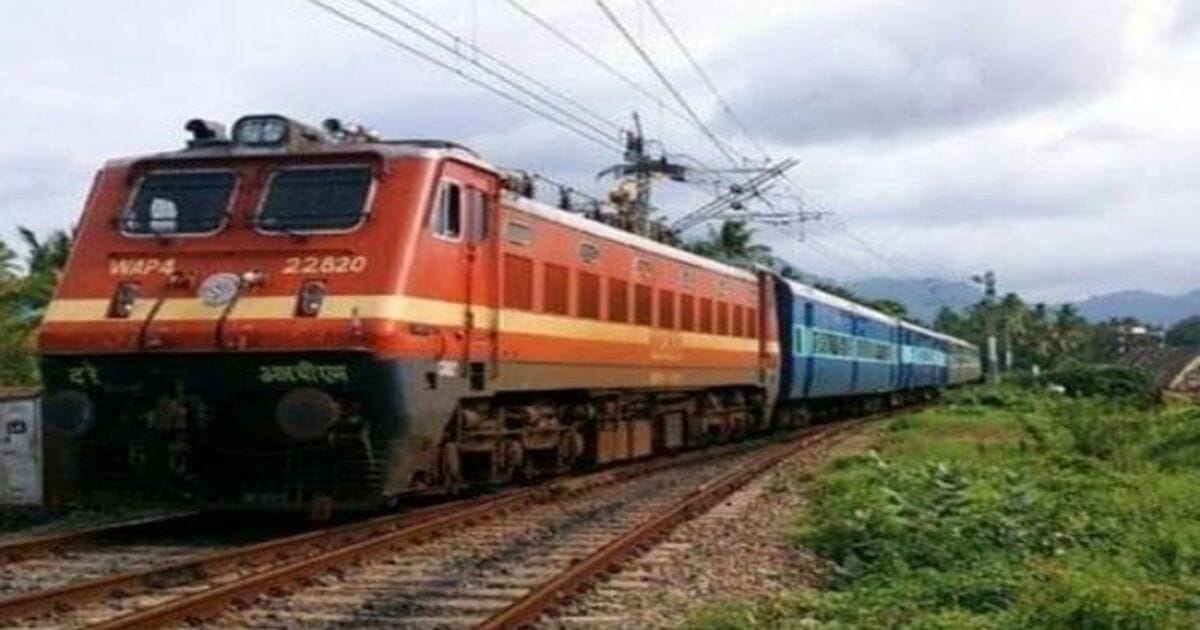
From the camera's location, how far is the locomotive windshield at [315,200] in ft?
46.3

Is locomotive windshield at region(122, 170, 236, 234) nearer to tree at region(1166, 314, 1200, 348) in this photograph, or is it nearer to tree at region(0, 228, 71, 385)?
tree at region(0, 228, 71, 385)

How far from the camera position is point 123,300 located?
13.9 meters

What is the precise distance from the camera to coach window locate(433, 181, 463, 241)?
14.4 m

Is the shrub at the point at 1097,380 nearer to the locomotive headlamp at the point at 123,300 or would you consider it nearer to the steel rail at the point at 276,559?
the steel rail at the point at 276,559

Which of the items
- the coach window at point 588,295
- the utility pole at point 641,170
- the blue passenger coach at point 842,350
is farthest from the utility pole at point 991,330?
the coach window at point 588,295

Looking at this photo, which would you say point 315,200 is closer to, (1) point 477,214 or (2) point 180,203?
(2) point 180,203

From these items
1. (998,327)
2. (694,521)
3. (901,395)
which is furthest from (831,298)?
(998,327)

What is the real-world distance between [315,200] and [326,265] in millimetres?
795

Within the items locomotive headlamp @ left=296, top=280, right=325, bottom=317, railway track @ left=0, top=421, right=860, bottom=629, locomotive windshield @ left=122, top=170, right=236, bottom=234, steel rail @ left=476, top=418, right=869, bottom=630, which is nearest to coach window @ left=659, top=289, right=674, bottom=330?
steel rail @ left=476, top=418, right=869, bottom=630

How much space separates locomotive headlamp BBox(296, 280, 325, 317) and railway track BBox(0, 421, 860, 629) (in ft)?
5.76

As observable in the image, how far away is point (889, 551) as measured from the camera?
11547 mm

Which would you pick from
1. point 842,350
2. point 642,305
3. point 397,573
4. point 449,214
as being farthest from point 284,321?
point 842,350

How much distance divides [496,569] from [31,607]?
330cm

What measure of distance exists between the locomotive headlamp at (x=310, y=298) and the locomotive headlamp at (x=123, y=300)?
146 cm
